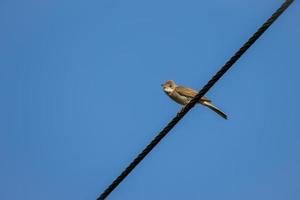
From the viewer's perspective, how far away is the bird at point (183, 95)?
46.0 ft

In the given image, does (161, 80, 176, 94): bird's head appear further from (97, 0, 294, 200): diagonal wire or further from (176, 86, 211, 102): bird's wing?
(97, 0, 294, 200): diagonal wire

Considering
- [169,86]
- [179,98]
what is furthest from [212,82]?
[169,86]

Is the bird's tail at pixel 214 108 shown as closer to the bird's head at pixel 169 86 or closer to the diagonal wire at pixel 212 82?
the bird's head at pixel 169 86

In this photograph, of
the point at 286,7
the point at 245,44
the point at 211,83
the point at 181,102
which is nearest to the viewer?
the point at 286,7

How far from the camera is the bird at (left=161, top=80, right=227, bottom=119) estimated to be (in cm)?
1402

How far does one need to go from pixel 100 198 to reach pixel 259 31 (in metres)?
2.36

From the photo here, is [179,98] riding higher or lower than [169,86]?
lower

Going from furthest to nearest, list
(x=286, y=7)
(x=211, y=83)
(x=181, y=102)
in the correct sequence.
A: (x=181, y=102)
(x=211, y=83)
(x=286, y=7)

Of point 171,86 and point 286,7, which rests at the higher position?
point 171,86

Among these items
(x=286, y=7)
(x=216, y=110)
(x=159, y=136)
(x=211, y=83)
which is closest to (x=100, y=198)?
(x=159, y=136)

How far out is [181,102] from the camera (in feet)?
49.2

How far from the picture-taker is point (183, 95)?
14.9 m

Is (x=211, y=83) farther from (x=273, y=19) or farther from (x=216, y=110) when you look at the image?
(x=216, y=110)

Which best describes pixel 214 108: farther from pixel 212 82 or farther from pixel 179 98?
pixel 212 82
